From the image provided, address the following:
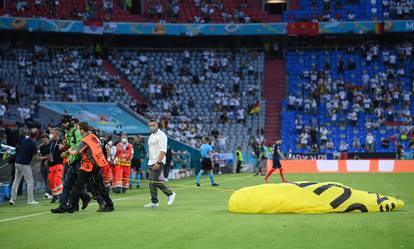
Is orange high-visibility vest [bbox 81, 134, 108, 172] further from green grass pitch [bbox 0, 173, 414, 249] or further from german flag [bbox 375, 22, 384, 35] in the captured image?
german flag [bbox 375, 22, 384, 35]

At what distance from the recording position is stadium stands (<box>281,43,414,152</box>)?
5522cm

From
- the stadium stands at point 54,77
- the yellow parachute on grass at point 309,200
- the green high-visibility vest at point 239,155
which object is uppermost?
the stadium stands at point 54,77

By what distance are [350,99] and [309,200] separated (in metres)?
42.0

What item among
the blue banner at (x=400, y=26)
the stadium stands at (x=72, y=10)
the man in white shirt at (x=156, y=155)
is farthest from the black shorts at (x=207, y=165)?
the blue banner at (x=400, y=26)

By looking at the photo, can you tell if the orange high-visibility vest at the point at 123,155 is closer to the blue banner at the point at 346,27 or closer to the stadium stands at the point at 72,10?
the stadium stands at the point at 72,10

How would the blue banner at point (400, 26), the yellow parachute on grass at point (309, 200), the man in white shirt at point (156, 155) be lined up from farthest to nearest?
the blue banner at point (400, 26) < the man in white shirt at point (156, 155) < the yellow parachute on grass at point (309, 200)

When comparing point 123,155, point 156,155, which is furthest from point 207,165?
point 156,155

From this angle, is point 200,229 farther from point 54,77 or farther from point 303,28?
point 303,28

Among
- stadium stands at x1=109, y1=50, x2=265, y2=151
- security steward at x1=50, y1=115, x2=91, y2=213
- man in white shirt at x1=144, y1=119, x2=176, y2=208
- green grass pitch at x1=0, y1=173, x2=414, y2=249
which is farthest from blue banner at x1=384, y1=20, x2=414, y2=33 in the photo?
security steward at x1=50, y1=115, x2=91, y2=213

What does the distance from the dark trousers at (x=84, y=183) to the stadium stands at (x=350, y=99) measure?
37063 mm

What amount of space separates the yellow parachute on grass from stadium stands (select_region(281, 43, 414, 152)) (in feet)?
123

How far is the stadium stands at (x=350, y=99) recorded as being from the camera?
181 ft

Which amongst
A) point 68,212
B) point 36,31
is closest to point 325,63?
point 36,31

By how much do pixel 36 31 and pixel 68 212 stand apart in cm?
4030
